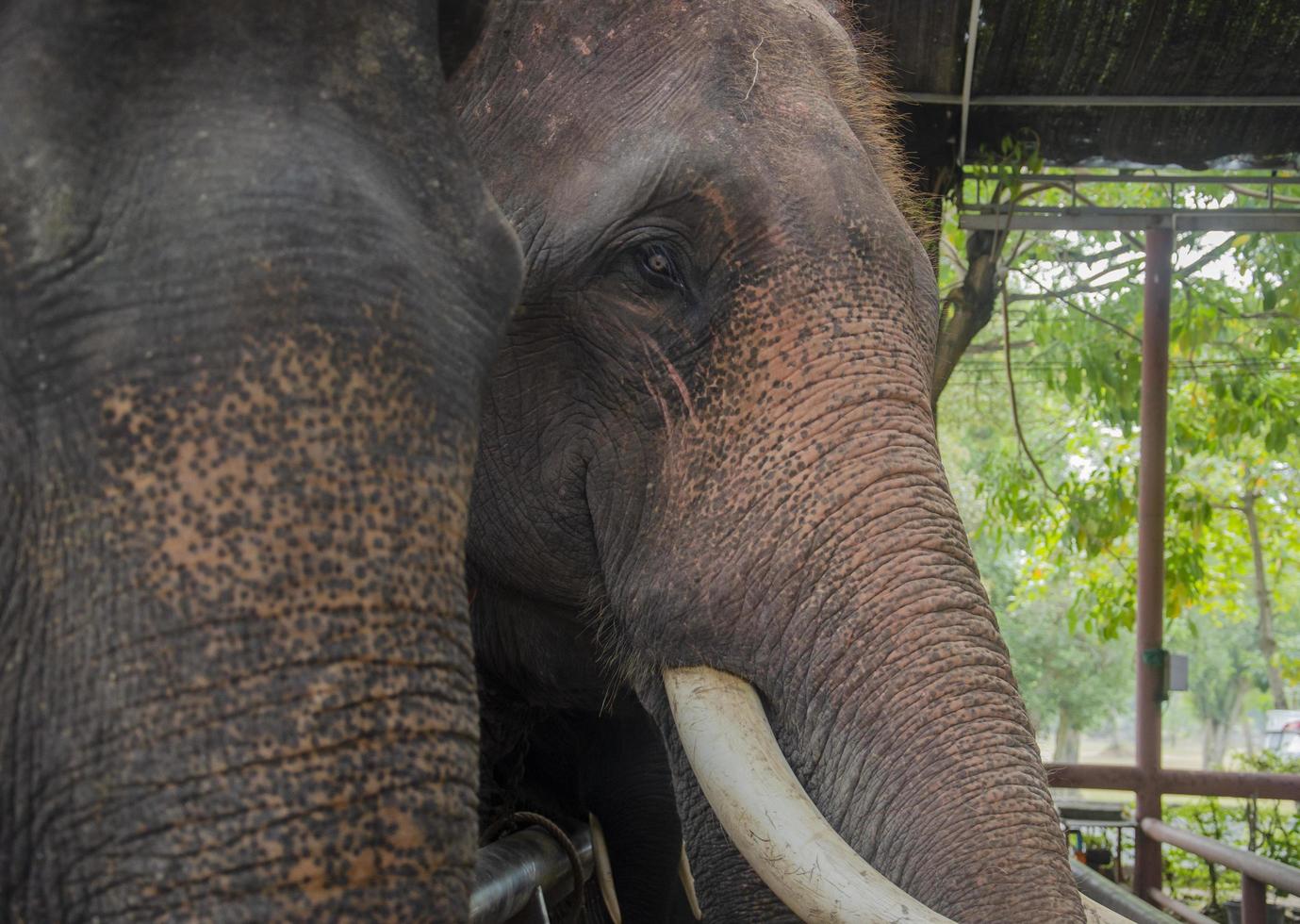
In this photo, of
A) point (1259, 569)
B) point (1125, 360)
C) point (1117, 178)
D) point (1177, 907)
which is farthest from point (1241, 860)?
point (1259, 569)

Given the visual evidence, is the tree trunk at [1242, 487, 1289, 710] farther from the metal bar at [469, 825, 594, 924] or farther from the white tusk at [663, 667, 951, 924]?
the white tusk at [663, 667, 951, 924]

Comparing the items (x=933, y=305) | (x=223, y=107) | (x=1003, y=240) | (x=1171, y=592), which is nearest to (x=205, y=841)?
(x=223, y=107)

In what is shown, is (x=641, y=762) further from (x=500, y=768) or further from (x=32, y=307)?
(x=32, y=307)

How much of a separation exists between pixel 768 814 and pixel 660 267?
93 centimetres

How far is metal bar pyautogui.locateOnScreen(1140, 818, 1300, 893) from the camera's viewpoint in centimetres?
470

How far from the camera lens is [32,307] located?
4.34 ft

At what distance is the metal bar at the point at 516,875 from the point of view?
7.46 ft

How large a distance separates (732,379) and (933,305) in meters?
0.52

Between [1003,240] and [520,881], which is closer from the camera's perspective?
[520,881]

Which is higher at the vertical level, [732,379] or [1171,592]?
[732,379]

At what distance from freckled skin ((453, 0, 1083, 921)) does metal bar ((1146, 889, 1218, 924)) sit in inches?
152

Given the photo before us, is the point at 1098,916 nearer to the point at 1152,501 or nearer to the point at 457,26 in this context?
the point at 457,26

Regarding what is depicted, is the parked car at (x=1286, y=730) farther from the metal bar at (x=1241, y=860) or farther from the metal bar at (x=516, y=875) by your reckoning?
the metal bar at (x=516, y=875)

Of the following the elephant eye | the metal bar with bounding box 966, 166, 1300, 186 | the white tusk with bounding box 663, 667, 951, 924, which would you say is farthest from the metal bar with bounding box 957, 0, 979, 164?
the white tusk with bounding box 663, 667, 951, 924
